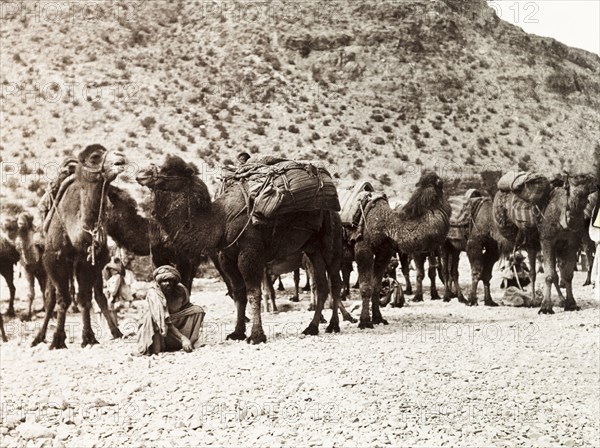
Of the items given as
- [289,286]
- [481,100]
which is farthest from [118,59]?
[289,286]

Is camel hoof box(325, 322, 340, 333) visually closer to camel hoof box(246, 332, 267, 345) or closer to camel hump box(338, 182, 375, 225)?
camel hoof box(246, 332, 267, 345)

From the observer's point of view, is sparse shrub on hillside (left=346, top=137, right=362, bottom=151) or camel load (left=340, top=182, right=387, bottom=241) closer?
camel load (left=340, top=182, right=387, bottom=241)

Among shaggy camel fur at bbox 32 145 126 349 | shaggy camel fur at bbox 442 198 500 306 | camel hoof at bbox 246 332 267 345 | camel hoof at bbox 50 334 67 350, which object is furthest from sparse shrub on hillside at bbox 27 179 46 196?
camel hoof at bbox 246 332 267 345

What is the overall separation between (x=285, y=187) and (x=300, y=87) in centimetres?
3884

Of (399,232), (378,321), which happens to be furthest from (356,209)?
(378,321)

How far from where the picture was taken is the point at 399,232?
13.1 m

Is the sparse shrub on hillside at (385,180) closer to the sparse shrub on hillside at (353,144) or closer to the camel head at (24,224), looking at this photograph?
the sparse shrub on hillside at (353,144)

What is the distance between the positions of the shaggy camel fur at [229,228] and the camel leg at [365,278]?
1.00 m

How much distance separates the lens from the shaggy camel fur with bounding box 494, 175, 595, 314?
14656 mm

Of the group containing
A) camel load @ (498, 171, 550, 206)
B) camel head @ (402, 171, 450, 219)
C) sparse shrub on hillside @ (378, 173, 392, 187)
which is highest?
sparse shrub on hillside @ (378, 173, 392, 187)

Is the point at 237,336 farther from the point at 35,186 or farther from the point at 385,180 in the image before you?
the point at 385,180

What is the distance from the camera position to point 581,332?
1257 cm

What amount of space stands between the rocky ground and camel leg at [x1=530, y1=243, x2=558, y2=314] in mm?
Result: 2668

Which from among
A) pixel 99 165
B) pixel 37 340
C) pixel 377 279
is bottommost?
pixel 37 340
